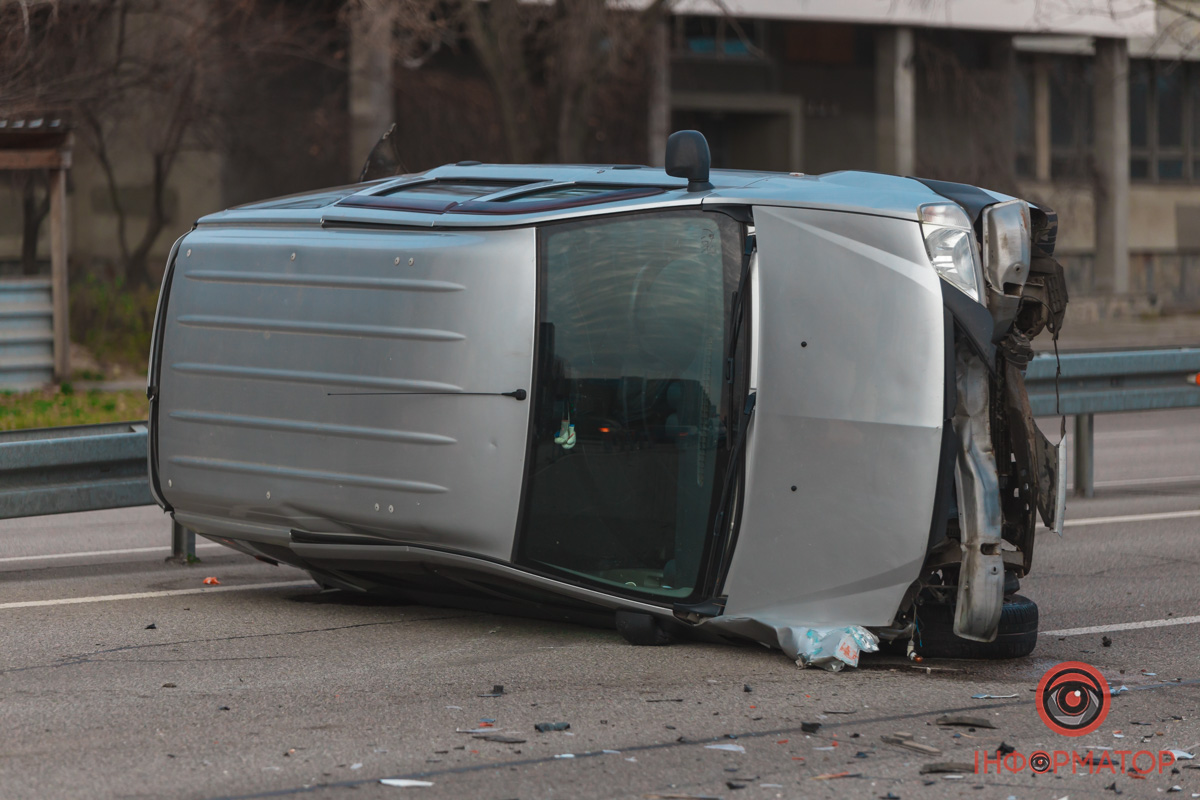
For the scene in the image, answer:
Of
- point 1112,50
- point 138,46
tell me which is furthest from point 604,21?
point 1112,50

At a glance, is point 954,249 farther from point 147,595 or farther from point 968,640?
point 147,595

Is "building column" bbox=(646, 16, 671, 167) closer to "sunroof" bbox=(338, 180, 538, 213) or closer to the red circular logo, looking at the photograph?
"sunroof" bbox=(338, 180, 538, 213)

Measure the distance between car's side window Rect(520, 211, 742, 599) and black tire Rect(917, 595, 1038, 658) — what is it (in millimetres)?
984

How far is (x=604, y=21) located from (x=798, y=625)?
1453 cm

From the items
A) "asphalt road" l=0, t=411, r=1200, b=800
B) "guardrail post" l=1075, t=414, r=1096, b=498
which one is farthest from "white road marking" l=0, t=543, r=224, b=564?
"guardrail post" l=1075, t=414, r=1096, b=498

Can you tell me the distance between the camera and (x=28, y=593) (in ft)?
25.1

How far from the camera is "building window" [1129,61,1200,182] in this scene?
1478 inches

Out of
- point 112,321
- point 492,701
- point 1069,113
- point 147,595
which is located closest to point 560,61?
point 112,321

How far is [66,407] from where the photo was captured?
1609 centimetres

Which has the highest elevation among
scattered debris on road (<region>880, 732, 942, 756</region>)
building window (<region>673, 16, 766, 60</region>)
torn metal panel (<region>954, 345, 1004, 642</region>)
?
building window (<region>673, 16, 766, 60</region>)

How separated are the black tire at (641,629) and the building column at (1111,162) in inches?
1222

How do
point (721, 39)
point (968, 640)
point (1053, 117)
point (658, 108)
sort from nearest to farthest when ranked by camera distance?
point (968, 640) < point (658, 108) < point (721, 39) < point (1053, 117)

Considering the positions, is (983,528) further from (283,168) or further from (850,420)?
(283,168)

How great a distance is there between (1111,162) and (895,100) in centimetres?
611
